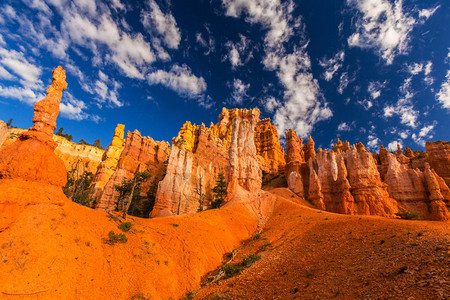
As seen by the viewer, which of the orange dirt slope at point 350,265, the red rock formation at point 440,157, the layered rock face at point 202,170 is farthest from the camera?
the layered rock face at point 202,170

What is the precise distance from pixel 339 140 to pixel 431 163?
73.8ft

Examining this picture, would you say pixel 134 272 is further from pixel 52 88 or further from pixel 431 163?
pixel 431 163

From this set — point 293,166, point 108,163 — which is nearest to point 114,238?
point 293,166

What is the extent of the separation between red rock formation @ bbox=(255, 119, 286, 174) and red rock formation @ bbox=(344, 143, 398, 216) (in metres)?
37.3

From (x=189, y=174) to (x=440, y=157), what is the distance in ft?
187

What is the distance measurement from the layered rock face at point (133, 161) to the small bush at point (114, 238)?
3442 centimetres

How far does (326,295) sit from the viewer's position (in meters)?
8.71

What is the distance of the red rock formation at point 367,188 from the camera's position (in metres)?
32.2

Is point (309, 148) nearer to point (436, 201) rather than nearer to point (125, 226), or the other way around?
point (436, 201)

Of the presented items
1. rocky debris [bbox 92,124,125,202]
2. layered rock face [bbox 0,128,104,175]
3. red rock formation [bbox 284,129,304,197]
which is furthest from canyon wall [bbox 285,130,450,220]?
layered rock face [bbox 0,128,104,175]

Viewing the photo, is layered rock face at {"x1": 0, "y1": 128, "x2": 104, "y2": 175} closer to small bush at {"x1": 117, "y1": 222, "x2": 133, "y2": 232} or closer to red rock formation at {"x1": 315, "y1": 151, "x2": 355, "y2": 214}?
small bush at {"x1": 117, "y1": 222, "x2": 133, "y2": 232}

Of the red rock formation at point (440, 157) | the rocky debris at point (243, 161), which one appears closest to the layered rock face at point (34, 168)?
the rocky debris at point (243, 161)

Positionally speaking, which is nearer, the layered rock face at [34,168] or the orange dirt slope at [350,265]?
the orange dirt slope at [350,265]

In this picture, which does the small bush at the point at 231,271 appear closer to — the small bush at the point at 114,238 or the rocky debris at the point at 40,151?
the small bush at the point at 114,238
